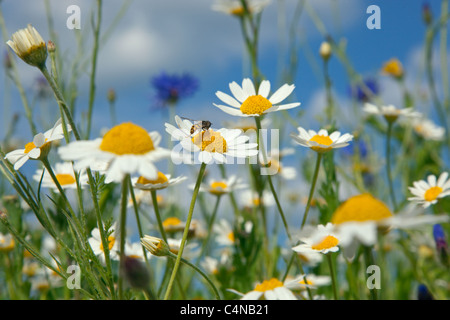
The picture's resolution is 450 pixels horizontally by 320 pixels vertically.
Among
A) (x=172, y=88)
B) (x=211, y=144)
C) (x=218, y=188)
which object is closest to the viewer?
(x=211, y=144)

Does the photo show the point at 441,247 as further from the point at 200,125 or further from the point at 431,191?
the point at 200,125

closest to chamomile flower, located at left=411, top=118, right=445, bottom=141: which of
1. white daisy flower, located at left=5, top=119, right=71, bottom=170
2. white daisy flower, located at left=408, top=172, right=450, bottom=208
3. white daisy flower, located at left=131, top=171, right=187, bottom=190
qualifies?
white daisy flower, located at left=408, top=172, right=450, bottom=208

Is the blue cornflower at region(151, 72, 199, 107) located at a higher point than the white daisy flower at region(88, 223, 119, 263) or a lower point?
higher

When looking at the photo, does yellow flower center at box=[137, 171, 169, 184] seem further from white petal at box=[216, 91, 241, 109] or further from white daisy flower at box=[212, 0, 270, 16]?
white daisy flower at box=[212, 0, 270, 16]

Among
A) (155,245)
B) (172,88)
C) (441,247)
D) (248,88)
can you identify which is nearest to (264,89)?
(248,88)

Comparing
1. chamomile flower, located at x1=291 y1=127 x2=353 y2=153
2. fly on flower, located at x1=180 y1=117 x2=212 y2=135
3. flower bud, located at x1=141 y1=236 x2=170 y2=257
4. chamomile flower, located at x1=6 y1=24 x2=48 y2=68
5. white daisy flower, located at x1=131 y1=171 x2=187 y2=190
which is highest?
chamomile flower, located at x1=6 y1=24 x2=48 y2=68

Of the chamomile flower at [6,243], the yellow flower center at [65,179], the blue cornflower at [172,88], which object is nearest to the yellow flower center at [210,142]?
the yellow flower center at [65,179]

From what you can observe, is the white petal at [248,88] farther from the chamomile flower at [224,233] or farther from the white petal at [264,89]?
the chamomile flower at [224,233]
